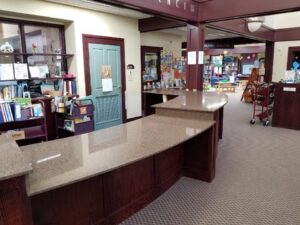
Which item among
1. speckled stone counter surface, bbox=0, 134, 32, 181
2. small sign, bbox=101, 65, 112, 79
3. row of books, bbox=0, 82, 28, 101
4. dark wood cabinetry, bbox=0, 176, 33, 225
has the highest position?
small sign, bbox=101, 65, 112, 79

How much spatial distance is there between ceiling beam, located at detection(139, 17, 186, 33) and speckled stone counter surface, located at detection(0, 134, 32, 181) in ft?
15.9

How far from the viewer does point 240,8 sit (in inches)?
164

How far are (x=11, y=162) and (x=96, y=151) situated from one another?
0.65 metres

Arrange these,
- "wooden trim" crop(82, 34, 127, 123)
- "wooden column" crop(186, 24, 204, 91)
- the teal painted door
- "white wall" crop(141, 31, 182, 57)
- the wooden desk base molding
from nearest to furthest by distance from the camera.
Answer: the wooden desk base molding
"wooden column" crop(186, 24, 204, 91)
"wooden trim" crop(82, 34, 127, 123)
the teal painted door
"white wall" crop(141, 31, 182, 57)

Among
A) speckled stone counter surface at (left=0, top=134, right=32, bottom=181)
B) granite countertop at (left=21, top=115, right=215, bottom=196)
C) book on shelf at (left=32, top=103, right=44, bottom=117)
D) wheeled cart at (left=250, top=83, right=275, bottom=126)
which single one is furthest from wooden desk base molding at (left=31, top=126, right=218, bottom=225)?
wheeled cart at (left=250, top=83, right=275, bottom=126)

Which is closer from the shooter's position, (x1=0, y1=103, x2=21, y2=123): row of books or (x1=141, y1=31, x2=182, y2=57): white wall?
(x1=0, y1=103, x2=21, y2=123): row of books

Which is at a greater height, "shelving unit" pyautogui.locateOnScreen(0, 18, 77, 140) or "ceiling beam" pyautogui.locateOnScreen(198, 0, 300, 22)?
"ceiling beam" pyautogui.locateOnScreen(198, 0, 300, 22)

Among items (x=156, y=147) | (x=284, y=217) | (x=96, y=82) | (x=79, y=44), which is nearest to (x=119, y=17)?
(x=79, y=44)

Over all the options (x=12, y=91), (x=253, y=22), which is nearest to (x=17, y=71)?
(x=12, y=91)

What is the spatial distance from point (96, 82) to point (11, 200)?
4614 mm

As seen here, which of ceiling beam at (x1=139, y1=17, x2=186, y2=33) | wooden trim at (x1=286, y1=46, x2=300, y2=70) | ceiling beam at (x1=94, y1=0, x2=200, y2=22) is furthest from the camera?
wooden trim at (x1=286, y1=46, x2=300, y2=70)

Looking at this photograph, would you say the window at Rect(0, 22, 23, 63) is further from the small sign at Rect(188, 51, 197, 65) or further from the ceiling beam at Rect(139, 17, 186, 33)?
the small sign at Rect(188, 51, 197, 65)

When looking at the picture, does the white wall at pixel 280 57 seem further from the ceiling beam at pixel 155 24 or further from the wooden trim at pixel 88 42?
the wooden trim at pixel 88 42

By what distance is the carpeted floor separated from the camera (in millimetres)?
2359
